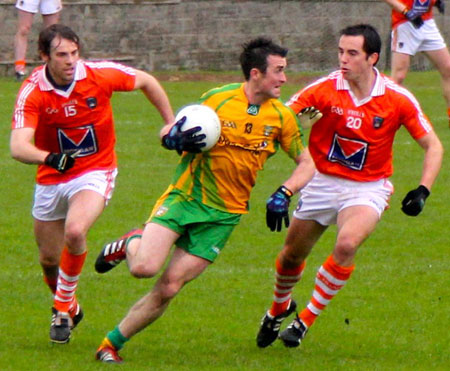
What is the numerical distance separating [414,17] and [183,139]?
8508mm

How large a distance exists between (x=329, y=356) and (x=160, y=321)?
4.60 feet

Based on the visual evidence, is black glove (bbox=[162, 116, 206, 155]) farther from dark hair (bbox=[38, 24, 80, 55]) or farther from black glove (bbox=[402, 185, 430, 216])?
black glove (bbox=[402, 185, 430, 216])

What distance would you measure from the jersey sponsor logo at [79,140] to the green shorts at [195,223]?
883mm

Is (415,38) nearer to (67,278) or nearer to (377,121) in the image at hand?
(377,121)

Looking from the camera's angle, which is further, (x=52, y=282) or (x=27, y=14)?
(x=27, y=14)

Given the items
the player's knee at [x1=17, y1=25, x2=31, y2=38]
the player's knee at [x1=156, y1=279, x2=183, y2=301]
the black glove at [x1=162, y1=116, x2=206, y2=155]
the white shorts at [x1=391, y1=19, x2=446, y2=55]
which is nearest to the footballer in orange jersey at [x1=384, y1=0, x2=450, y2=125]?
the white shorts at [x1=391, y1=19, x2=446, y2=55]

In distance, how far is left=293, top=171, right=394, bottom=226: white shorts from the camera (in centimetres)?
778

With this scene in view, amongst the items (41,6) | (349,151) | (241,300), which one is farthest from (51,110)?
(41,6)

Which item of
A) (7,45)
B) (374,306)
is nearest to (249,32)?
(7,45)

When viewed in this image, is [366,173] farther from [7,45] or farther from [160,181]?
[7,45]

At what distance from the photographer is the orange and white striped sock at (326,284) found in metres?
7.57

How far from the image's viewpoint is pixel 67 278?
770cm

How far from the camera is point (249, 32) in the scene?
73.6ft

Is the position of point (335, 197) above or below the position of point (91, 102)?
below
